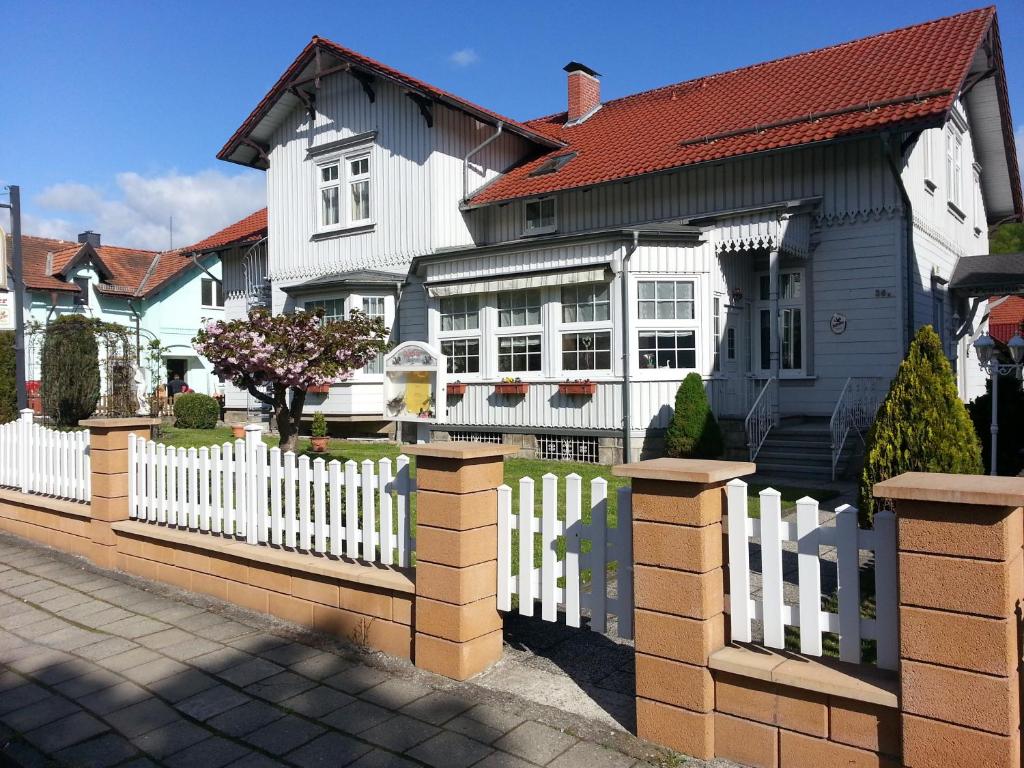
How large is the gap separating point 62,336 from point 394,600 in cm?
1748

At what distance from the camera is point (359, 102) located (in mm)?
18062

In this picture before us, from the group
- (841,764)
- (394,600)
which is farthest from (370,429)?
(841,764)

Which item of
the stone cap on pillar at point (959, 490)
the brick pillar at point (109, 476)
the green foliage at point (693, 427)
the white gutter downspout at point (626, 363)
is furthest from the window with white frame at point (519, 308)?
the stone cap on pillar at point (959, 490)

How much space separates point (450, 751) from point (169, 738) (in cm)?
144

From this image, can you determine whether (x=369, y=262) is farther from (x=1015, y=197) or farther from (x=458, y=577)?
(x=1015, y=197)

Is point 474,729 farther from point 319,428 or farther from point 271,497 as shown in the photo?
point 319,428

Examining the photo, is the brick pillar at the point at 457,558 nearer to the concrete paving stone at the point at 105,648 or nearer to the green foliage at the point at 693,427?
the concrete paving stone at the point at 105,648

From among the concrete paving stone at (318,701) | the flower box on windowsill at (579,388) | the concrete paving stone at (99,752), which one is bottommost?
the concrete paving stone at (99,752)

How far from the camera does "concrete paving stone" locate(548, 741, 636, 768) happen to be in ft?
12.0

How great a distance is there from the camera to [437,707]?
4301 millimetres

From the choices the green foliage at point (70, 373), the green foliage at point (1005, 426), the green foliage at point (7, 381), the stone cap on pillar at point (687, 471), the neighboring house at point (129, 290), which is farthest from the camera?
the neighboring house at point (129, 290)

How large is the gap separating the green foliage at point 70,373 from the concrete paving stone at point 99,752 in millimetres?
17122

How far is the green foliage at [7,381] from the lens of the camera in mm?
19047

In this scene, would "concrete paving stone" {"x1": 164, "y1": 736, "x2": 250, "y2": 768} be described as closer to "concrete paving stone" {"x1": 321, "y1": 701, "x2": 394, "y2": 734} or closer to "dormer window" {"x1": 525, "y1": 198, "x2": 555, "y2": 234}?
"concrete paving stone" {"x1": 321, "y1": 701, "x2": 394, "y2": 734}
